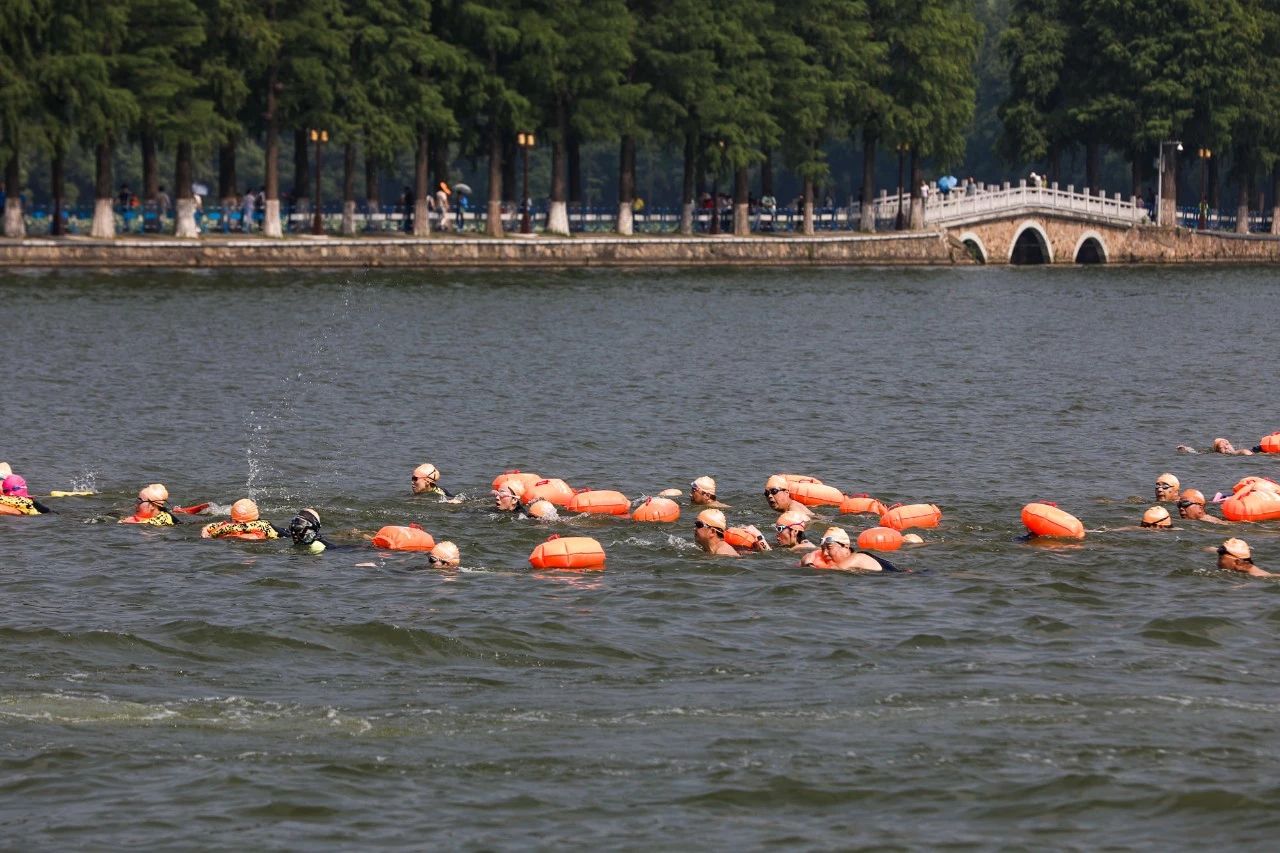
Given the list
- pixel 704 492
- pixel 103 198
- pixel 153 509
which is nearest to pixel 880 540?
pixel 704 492

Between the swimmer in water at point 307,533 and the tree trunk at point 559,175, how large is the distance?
6220 cm

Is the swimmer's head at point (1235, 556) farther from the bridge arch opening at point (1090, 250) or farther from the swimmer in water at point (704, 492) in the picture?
the bridge arch opening at point (1090, 250)

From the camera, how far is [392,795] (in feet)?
58.8

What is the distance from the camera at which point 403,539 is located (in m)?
27.9

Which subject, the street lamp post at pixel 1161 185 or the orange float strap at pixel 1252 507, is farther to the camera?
the street lamp post at pixel 1161 185

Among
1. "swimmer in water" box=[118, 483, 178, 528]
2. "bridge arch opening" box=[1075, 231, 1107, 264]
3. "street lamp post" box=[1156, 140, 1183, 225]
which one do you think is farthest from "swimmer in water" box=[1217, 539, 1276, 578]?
"bridge arch opening" box=[1075, 231, 1107, 264]

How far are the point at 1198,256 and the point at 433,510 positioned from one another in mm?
88680

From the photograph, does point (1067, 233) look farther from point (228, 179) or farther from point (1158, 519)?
point (1158, 519)

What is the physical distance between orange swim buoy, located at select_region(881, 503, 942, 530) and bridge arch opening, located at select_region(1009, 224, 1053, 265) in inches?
3149

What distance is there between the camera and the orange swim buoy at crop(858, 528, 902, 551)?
2756 centimetres

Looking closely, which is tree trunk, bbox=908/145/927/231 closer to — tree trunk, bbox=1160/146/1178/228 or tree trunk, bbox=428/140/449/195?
tree trunk, bbox=1160/146/1178/228

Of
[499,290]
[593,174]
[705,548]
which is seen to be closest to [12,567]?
[705,548]

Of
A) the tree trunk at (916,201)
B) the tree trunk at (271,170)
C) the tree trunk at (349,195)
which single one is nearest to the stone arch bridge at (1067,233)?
the tree trunk at (916,201)

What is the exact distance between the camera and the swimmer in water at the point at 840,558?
86.0ft
